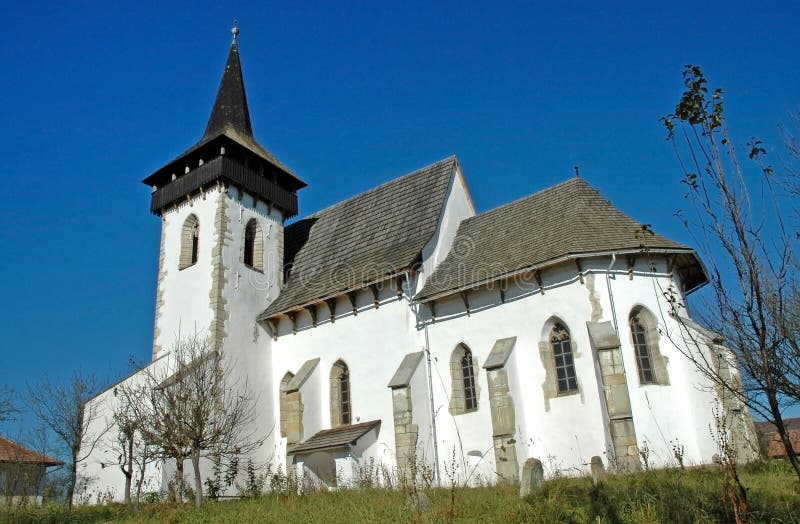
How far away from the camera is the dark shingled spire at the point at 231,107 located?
27078mm

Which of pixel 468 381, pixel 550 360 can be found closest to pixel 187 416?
pixel 468 381

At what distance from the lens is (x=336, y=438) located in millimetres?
19234

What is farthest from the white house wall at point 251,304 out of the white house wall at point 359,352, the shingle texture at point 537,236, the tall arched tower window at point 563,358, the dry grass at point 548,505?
the tall arched tower window at point 563,358

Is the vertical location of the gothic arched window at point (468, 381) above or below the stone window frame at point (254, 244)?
below

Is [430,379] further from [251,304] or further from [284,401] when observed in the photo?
[251,304]

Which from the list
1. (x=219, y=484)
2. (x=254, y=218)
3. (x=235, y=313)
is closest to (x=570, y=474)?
(x=219, y=484)

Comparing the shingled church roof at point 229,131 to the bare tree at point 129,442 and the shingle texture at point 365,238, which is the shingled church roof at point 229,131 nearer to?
the shingle texture at point 365,238

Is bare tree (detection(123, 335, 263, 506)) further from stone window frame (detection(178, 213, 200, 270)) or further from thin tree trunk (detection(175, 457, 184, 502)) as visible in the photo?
stone window frame (detection(178, 213, 200, 270))

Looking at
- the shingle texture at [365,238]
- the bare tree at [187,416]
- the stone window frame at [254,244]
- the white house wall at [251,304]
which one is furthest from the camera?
the stone window frame at [254,244]

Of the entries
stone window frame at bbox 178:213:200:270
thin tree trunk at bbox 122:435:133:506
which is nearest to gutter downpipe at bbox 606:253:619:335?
thin tree trunk at bbox 122:435:133:506

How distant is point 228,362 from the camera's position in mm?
Result: 21281

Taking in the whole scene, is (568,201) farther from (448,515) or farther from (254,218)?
(448,515)

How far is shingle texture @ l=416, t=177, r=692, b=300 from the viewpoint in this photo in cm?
1767

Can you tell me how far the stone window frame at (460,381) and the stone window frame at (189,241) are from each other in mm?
10609
